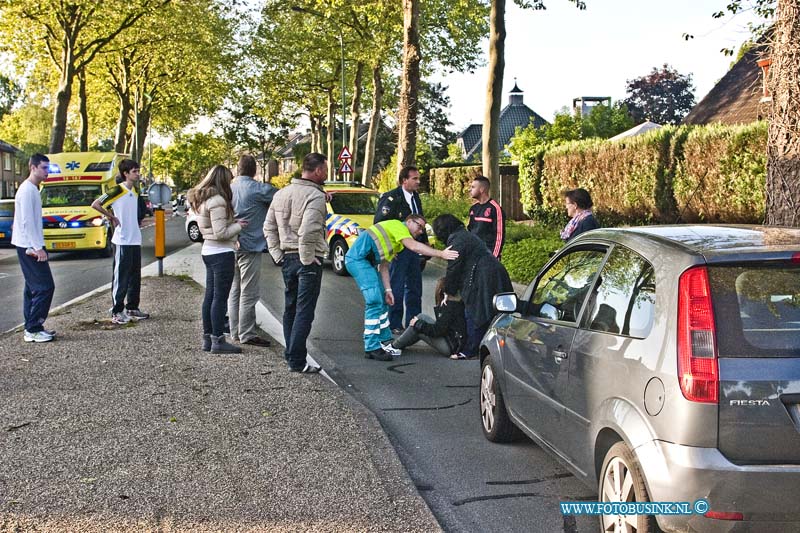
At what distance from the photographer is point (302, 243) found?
25.7 ft

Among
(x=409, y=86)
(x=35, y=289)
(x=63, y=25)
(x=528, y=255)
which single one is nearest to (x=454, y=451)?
(x=35, y=289)

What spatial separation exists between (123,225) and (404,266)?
3.31 metres

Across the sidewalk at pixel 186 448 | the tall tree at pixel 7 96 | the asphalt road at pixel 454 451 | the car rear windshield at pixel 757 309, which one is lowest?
the asphalt road at pixel 454 451

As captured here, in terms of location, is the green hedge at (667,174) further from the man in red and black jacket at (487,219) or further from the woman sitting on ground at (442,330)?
the woman sitting on ground at (442,330)

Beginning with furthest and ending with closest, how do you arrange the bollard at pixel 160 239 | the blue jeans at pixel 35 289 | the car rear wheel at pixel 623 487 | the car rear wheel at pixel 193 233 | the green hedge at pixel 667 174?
the car rear wheel at pixel 193 233, the green hedge at pixel 667 174, the bollard at pixel 160 239, the blue jeans at pixel 35 289, the car rear wheel at pixel 623 487

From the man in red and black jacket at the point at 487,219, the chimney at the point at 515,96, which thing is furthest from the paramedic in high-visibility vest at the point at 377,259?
the chimney at the point at 515,96

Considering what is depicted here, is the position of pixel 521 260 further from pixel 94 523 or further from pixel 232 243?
pixel 94 523

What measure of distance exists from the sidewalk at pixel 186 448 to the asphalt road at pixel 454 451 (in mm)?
259

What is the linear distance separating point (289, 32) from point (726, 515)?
142 ft

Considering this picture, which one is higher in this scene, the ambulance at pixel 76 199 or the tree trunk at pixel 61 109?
the tree trunk at pixel 61 109

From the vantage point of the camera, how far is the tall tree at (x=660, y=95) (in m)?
75.6

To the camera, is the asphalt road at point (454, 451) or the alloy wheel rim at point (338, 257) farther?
the alloy wheel rim at point (338, 257)

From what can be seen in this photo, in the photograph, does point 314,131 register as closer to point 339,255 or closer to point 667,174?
point 667,174

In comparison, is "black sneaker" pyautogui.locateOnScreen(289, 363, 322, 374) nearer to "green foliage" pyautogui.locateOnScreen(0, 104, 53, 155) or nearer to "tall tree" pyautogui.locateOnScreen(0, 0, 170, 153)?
"tall tree" pyautogui.locateOnScreen(0, 0, 170, 153)
